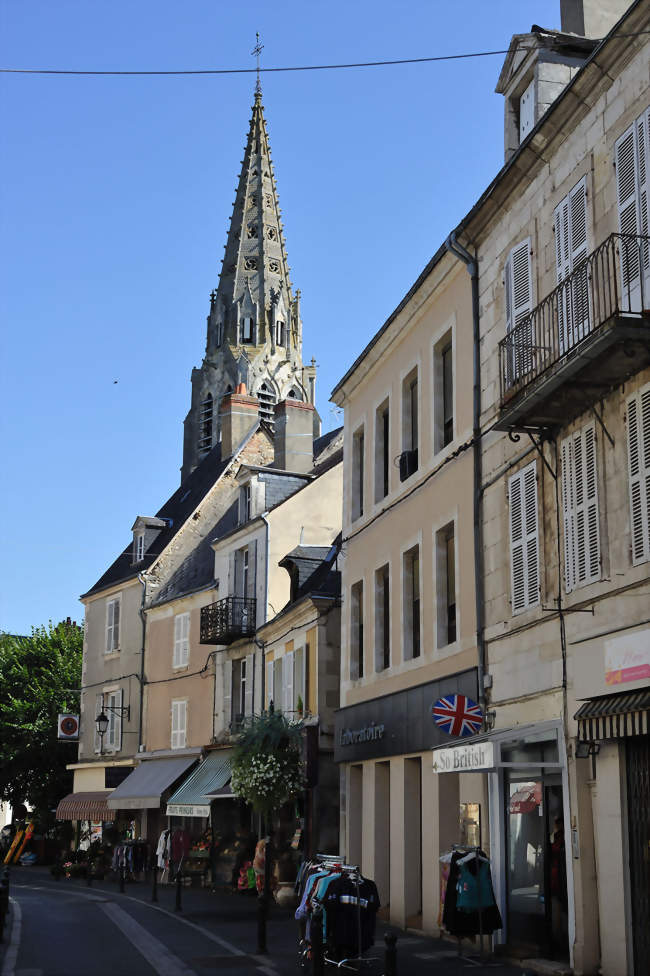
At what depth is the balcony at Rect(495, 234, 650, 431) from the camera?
1095cm

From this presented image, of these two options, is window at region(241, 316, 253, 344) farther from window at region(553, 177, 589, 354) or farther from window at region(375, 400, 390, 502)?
window at region(553, 177, 589, 354)

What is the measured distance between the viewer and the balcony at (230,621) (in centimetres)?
2998

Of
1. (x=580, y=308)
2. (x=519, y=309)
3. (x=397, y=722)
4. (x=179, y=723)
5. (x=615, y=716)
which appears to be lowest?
(x=615, y=716)

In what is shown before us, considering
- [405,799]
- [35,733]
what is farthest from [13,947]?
[35,733]

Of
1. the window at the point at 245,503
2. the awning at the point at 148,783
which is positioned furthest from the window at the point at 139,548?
the window at the point at 245,503

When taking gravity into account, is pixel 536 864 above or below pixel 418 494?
below

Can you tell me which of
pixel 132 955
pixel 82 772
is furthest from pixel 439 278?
pixel 82 772

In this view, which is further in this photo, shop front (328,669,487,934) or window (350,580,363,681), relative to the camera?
window (350,580,363,681)

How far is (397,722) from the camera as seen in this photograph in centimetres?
1825

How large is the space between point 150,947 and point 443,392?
8668 millimetres

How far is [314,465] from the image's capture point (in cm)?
3438

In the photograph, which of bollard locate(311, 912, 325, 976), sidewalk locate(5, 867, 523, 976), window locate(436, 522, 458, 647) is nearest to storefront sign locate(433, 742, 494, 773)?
sidewalk locate(5, 867, 523, 976)

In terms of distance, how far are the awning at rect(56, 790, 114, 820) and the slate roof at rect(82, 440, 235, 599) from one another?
21.9 feet

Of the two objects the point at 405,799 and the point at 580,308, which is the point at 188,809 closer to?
the point at 405,799
